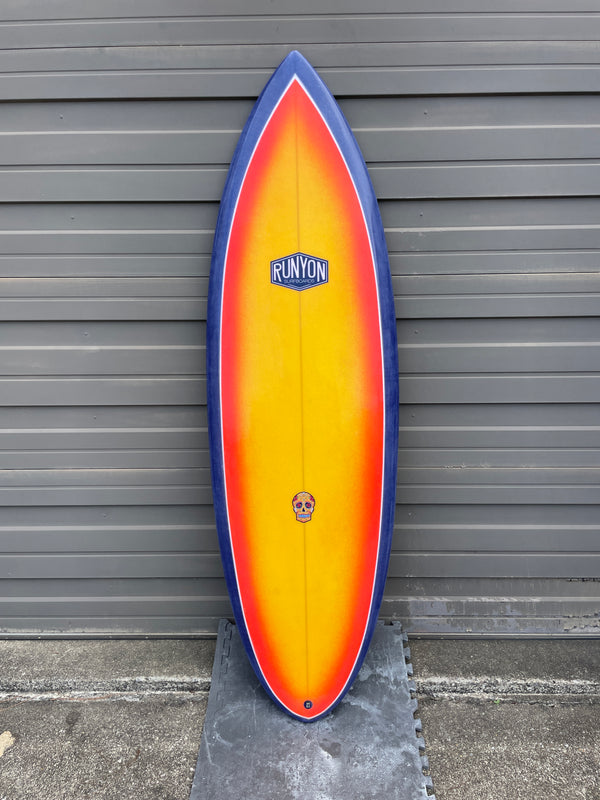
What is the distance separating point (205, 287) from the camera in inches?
71.6

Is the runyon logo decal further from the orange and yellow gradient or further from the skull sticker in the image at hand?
the skull sticker

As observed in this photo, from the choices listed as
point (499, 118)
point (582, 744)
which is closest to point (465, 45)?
point (499, 118)

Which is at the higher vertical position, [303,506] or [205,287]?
[205,287]

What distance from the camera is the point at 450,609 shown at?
6.46ft

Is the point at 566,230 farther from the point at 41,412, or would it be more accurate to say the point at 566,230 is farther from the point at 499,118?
the point at 41,412

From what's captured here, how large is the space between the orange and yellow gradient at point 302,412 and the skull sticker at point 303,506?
13 millimetres

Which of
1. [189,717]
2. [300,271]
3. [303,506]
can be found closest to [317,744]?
[189,717]

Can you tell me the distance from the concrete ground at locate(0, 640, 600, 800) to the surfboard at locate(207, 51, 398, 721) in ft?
1.00

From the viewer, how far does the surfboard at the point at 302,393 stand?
1.63 metres

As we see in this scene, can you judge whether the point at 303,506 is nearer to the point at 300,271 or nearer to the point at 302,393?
the point at 302,393

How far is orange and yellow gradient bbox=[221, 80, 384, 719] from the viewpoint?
64.0 inches

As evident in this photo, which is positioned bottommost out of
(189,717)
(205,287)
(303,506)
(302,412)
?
(189,717)

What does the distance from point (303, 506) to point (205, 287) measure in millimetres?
780

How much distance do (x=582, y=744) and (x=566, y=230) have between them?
5.07 feet
